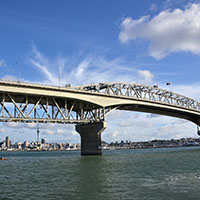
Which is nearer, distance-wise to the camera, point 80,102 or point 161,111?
point 80,102

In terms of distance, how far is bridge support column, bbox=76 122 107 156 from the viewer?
71.1 metres

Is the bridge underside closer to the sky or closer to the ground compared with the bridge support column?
closer to the sky

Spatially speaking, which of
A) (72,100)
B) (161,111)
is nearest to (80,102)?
(72,100)

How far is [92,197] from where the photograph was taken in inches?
695

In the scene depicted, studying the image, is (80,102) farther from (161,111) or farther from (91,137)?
(161,111)

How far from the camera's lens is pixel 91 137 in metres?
73.6

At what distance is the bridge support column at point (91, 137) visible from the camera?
71144mm

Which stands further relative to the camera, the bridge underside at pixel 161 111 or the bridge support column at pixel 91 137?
the bridge underside at pixel 161 111

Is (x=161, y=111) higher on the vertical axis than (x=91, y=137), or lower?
higher

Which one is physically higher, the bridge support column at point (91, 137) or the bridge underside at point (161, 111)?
the bridge underside at point (161, 111)

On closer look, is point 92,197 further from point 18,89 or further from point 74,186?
point 18,89

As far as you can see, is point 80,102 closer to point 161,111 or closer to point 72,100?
point 72,100

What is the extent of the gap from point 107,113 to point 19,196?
5600 centimetres

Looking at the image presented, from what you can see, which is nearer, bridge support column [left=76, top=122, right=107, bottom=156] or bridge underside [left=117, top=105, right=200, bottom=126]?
bridge support column [left=76, top=122, right=107, bottom=156]
